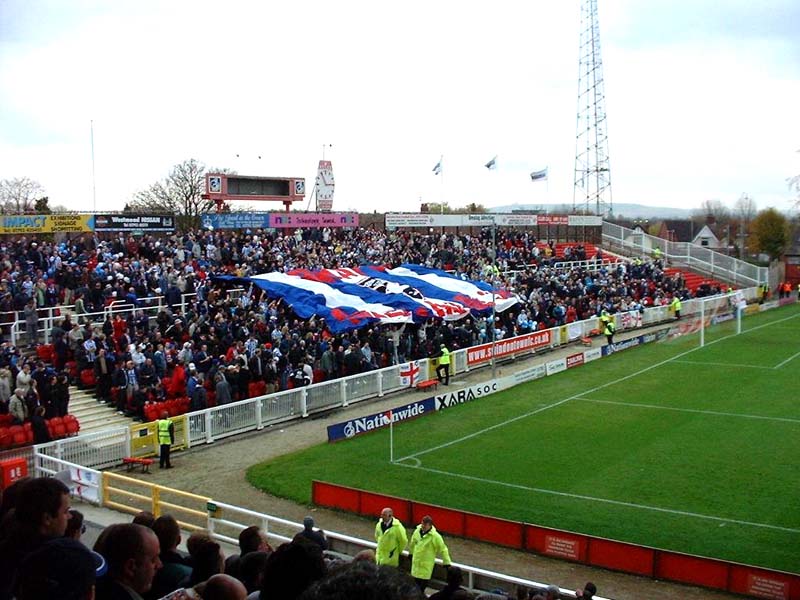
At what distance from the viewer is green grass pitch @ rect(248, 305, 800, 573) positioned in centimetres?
1678

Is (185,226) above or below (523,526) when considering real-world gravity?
above

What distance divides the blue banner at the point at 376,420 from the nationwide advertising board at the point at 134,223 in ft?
53.9

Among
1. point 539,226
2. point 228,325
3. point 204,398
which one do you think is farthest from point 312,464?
point 539,226

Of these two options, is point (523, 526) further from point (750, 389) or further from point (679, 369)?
point (679, 369)

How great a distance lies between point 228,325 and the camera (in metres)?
28.2

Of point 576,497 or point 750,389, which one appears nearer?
point 576,497

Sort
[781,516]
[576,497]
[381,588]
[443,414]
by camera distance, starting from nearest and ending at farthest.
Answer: [381,588], [781,516], [576,497], [443,414]

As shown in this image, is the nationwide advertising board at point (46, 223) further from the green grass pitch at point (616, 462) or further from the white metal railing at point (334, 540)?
the white metal railing at point (334, 540)

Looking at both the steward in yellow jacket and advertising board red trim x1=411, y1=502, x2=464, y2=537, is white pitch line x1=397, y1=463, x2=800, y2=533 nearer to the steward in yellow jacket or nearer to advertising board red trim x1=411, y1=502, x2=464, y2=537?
advertising board red trim x1=411, y1=502, x2=464, y2=537

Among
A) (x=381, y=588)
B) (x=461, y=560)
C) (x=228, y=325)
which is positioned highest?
(x=381, y=588)

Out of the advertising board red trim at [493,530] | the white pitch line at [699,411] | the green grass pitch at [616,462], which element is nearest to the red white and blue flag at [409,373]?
the green grass pitch at [616,462]

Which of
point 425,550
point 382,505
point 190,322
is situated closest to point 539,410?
point 382,505

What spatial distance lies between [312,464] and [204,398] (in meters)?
4.53

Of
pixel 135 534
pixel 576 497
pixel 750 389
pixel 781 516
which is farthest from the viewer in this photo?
pixel 750 389
